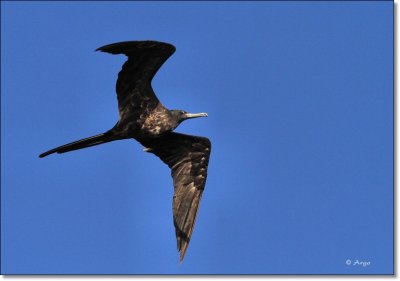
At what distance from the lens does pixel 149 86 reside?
1127cm

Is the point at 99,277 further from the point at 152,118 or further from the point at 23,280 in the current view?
the point at 152,118

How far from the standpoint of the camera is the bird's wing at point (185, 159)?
12078 millimetres

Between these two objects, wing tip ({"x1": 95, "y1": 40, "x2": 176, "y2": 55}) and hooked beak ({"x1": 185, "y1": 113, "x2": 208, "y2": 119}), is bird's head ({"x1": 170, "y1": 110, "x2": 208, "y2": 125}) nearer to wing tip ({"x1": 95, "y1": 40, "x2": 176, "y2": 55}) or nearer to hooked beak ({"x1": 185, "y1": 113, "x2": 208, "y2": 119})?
hooked beak ({"x1": 185, "y1": 113, "x2": 208, "y2": 119})

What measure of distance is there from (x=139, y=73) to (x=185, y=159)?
174 centimetres

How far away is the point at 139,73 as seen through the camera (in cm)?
1114

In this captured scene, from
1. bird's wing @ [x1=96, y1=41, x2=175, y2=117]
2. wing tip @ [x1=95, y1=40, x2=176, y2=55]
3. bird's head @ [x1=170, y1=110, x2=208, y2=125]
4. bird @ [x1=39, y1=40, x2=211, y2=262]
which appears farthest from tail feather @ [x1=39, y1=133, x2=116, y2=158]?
wing tip @ [x1=95, y1=40, x2=176, y2=55]

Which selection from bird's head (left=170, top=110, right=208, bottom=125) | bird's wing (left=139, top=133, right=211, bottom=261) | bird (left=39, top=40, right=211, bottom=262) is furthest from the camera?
bird's wing (left=139, top=133, right=211, bottom=261)

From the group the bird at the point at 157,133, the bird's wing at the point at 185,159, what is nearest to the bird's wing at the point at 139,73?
the bird at the point at 157,133

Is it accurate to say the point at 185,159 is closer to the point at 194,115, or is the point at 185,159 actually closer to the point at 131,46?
the point at 194,115

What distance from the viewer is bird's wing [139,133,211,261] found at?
1208cm

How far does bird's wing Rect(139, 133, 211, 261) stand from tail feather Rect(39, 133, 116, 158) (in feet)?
3.37

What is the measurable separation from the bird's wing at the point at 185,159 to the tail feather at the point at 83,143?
3.37 ft

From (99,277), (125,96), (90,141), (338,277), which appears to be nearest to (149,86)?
(125,96)

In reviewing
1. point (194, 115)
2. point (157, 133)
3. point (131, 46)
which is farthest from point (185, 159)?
point (131, 46)
